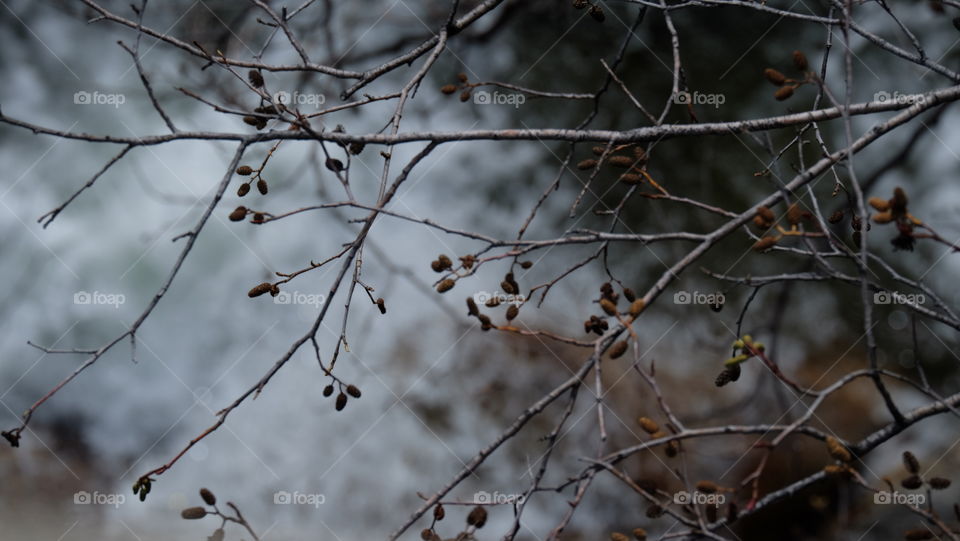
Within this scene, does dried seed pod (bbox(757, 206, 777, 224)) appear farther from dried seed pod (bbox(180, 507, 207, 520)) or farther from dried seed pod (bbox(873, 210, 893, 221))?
dried seed pod (bbox(180, 507, 207, 520))

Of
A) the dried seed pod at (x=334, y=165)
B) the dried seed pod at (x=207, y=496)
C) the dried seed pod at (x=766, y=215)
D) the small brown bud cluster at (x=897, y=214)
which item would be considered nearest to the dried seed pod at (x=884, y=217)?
the small brown bud cluster at (x=897, y=214)

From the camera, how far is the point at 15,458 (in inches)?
73.0

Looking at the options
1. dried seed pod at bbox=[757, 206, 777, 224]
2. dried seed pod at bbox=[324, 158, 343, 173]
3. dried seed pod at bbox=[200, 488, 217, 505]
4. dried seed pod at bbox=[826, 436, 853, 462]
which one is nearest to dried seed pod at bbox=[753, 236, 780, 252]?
dried seed pod at bbox=[757, 206, 777, 224]

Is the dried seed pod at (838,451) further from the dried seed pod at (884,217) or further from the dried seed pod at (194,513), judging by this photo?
the dried seed pod at (194,513)

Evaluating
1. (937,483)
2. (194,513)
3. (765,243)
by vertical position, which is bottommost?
(937,483)

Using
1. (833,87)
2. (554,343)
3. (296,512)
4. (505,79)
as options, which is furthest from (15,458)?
(833,87)

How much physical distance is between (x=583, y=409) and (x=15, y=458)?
4.81 feet

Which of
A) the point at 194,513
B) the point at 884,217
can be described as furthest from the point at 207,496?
the point at 884,217

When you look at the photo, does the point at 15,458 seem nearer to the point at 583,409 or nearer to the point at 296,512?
the point at 296,512

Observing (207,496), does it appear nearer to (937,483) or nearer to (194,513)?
(194,513)

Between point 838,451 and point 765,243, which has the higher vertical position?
point 765,243

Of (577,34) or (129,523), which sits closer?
(129,523)

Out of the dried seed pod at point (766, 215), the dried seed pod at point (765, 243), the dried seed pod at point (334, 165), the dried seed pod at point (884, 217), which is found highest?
the dried seed pod at point (334, 165)

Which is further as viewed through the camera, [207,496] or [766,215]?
[207,496]
